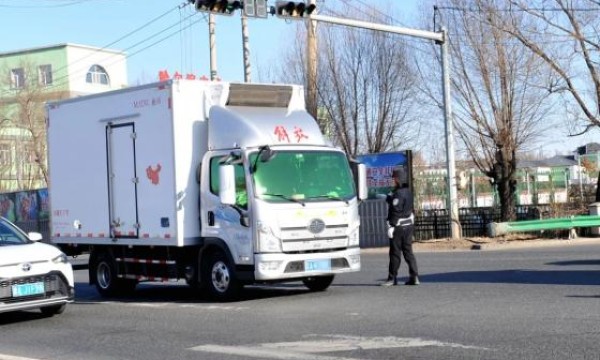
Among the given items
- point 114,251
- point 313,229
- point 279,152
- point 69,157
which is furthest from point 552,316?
point 69,157

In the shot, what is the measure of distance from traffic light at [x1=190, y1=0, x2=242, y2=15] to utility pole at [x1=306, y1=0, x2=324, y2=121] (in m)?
11.8

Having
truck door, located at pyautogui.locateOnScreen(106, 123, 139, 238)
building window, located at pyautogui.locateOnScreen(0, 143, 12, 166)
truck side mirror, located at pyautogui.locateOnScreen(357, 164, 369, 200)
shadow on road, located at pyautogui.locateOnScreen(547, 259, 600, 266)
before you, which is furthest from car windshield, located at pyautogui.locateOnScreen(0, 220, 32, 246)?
building window, located at pyautogui.locateOnScreen(0, 143, 12, 166)

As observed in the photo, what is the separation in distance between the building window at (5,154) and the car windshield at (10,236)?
41.3m

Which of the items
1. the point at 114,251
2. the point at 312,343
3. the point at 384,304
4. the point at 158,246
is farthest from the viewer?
the point at 114,251

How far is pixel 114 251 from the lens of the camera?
1499cm

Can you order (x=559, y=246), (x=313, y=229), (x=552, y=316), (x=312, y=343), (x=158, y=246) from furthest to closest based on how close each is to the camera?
(x=559, y=246) < (x=158, y=246) < (x=313, y=229) < (x=552, y=316) < (x=312, y=343)

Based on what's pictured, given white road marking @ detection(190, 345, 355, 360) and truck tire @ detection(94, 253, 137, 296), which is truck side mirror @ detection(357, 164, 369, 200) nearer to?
truck tire @ detection(94, 253, 137, 296)

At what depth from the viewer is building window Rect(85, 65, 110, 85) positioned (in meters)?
76.5

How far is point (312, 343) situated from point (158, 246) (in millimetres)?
5459

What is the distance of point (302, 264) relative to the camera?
12461 millimetres

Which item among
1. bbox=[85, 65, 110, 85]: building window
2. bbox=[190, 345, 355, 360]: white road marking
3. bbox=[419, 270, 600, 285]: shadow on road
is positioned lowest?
bbox=[190, 345, 355, 360]: white road marking

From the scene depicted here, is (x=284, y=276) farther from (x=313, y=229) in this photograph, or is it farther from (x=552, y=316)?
(x=552, y=316)

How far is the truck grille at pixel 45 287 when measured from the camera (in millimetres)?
11234

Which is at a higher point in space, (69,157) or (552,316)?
(69,157)
